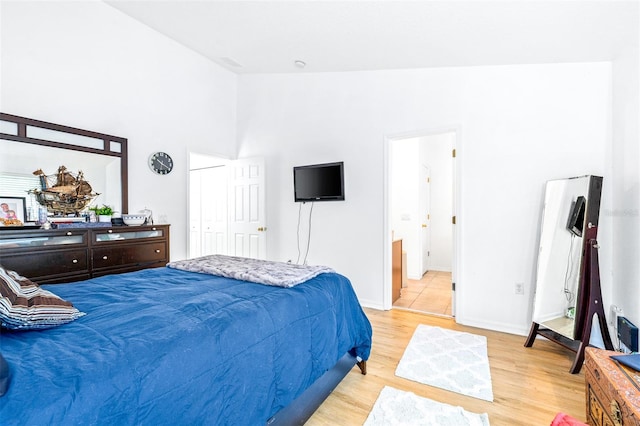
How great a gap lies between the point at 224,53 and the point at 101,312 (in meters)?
3.51

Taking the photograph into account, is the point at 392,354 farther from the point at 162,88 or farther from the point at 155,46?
the point at 155,46

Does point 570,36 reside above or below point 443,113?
above

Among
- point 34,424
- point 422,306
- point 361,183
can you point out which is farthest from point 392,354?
point 34,424

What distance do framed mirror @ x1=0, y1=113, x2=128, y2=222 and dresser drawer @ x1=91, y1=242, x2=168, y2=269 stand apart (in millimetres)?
512

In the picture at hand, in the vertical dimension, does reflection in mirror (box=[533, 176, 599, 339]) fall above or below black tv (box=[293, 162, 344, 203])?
below

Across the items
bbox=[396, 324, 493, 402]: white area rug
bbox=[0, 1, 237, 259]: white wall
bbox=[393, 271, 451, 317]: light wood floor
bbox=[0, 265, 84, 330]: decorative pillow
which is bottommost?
bbox=[393, 271, 451, 317]: light wood floor

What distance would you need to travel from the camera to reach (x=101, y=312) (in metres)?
1.32

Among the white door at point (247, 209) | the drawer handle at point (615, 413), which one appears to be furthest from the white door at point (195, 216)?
the drawer handle at point (615, 413)

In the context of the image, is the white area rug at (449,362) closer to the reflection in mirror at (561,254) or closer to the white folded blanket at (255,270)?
the reflection in mirror at (561,254)

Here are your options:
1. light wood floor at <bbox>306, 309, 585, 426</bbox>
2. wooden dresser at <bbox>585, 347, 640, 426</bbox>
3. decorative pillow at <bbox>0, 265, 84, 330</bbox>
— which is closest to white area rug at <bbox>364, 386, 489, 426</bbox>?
light wood floor at <bbox>306, 309, 585, 426</bbox>

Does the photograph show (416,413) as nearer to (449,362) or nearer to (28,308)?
(449,362)

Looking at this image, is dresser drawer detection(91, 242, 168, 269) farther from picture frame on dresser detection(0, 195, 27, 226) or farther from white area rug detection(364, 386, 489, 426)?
white area rug detection(364, 386, 489, 426)

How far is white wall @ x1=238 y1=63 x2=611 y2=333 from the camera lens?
9.13 ft

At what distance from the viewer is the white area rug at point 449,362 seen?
6.96ft
